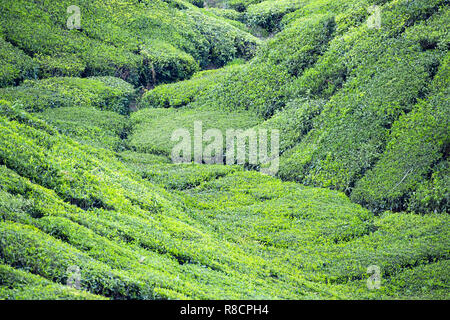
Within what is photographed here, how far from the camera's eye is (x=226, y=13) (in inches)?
2889

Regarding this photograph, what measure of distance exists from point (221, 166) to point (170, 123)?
958 centimetres

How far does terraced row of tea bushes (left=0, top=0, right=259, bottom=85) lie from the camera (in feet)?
160

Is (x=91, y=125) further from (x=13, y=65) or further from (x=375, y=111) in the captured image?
(x=375, y=111)

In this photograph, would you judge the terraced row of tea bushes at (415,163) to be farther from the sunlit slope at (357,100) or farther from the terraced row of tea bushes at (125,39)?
the terraced row of tea bushes at (125,39)

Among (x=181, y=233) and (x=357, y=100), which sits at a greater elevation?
(x=357, y=100)

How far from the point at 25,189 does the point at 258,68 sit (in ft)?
106

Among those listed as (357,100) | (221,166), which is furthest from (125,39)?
(357,100)

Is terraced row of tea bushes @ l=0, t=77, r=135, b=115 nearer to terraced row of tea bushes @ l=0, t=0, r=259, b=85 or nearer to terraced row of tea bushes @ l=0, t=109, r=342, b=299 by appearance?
terraced row of tea bushes @ l=0, t=0, r=259, b=85

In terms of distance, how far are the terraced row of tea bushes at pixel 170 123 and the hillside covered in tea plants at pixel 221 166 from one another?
0.65 ft

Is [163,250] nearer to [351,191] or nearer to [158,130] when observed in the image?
[351,191]

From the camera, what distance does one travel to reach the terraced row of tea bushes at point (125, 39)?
48875mm

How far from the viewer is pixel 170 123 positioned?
42.5 meters

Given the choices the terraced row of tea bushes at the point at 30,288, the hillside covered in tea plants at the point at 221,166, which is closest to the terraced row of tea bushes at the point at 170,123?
the hillside covered in tea plants at the point at 221,166

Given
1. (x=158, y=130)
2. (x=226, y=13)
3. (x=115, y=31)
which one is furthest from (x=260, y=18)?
(x=158, y=130)
